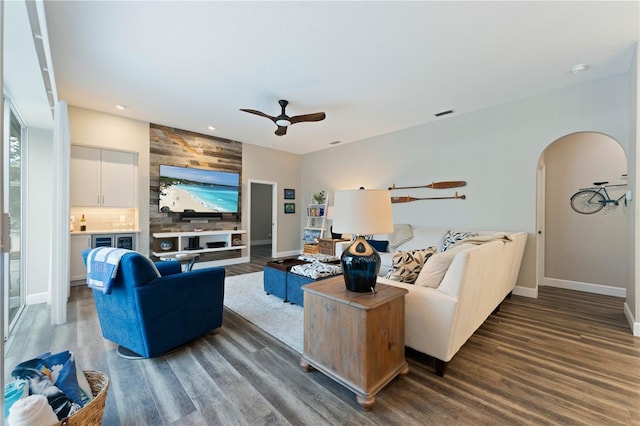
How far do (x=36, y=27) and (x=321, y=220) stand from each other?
5.78m

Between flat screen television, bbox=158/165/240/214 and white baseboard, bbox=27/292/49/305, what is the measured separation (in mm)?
2051

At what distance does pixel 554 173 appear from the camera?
180 inches

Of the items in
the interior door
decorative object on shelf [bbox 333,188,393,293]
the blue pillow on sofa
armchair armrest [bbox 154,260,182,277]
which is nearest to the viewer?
decorative object on shelf [bbox 333,188,393,293]

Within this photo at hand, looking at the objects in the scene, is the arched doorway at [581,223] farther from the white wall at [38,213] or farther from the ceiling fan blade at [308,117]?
the white wall at [38,213]

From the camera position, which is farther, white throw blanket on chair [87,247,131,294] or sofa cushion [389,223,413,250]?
sofa cushion [389,223,413,250]

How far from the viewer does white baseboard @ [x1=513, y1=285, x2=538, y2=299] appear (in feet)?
12.9

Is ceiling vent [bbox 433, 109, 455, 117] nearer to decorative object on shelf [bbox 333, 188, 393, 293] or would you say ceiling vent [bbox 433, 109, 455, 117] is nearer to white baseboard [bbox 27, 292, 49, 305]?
decorative object on shelf [bbox 333, 188, 393, 293]

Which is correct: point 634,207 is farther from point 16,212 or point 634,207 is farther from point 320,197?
point 16,212

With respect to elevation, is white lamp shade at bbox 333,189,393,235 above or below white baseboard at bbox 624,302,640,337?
above

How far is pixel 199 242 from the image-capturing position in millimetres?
5758

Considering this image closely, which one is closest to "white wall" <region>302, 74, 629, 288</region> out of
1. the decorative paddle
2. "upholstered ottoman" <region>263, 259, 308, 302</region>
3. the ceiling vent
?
the decorative paddle

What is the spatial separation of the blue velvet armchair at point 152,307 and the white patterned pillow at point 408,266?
5.60 feet

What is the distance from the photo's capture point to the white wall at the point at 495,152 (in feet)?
11.5

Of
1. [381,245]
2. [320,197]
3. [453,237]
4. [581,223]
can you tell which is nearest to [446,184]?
[453,237]
